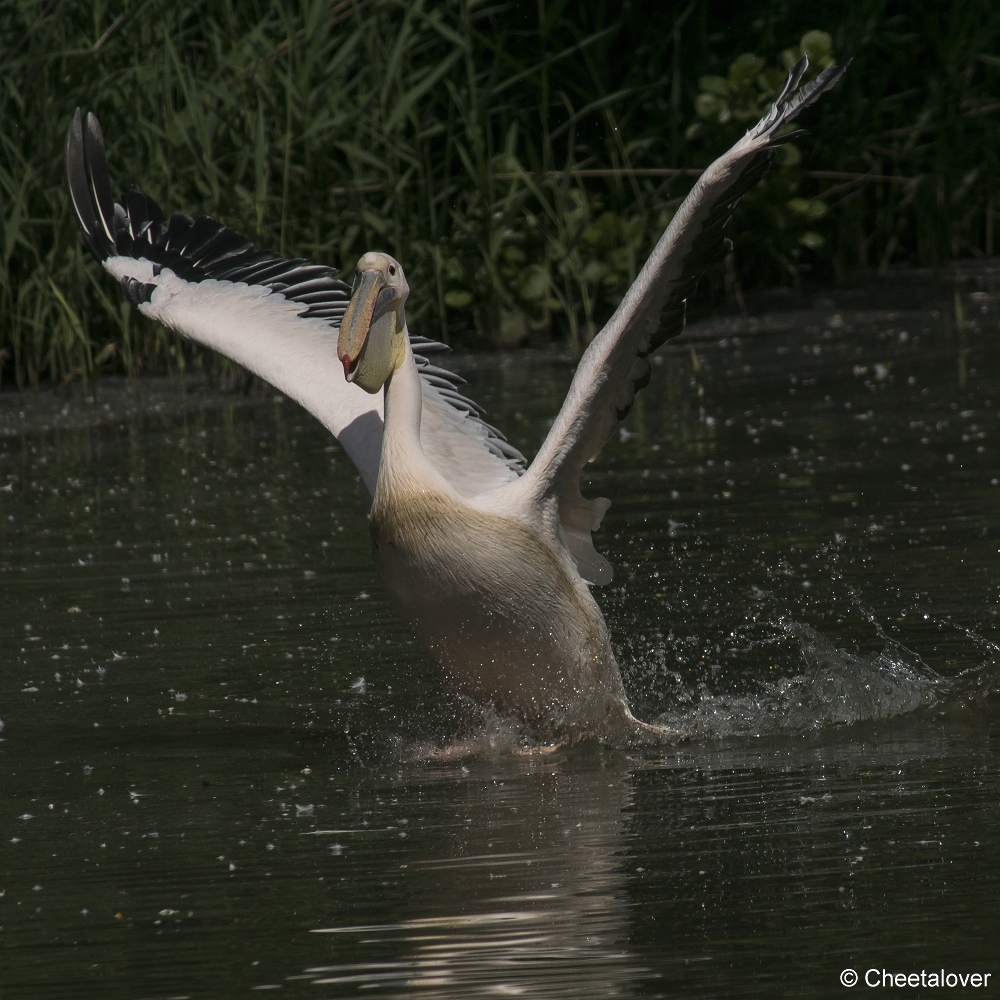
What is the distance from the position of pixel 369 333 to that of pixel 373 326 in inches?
1.8

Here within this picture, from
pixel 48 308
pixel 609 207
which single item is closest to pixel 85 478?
pixel 48 308

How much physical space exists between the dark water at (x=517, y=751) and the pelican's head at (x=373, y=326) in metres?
0.87

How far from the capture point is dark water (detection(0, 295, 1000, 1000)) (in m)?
3.19

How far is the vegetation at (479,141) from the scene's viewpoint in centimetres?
1030

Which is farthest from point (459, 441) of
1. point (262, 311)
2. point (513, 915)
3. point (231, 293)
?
point (513, 915)

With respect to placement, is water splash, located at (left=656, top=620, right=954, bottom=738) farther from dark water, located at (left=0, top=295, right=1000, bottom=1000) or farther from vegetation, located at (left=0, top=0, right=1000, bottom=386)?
vegetation, located at (left=0, top=0, right=1000, bottom=386)

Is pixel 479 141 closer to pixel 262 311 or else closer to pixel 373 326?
pixel 262 311

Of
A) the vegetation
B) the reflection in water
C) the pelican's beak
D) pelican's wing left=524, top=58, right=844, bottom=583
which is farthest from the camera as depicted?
the vegetation

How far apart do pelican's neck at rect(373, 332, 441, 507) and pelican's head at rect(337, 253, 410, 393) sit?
0.15 feet

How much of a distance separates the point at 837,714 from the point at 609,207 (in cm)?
826

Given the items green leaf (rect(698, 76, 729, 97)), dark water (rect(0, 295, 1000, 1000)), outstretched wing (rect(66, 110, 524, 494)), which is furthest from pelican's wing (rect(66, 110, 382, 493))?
green leaf (rect(698, 76, 729, 97))

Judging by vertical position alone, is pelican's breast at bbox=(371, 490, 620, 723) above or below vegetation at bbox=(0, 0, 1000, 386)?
below

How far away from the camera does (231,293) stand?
6.32 meters

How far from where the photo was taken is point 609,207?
1264cm
